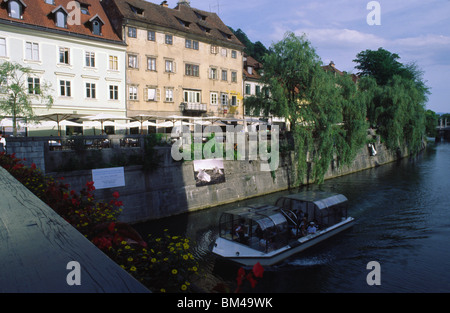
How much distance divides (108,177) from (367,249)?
14.0 m

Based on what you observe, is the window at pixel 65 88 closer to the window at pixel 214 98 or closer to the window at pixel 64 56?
the window at pixel 64 56

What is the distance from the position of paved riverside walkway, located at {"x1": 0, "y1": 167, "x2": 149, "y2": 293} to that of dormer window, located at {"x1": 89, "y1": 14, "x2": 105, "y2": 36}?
34.1 metres

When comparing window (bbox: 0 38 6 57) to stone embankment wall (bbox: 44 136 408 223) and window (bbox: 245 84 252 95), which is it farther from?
window (bbox: 245 84 252 95)

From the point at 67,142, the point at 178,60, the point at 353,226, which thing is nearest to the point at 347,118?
the point at 353,226

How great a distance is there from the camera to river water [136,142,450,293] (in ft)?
42.1

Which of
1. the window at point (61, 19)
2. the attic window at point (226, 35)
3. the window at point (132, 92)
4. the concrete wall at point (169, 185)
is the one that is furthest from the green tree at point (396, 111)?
the window at point (61, 19)

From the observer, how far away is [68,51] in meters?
30.7

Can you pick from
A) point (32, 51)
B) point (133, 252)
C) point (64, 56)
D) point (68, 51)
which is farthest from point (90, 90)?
point (133, 252)

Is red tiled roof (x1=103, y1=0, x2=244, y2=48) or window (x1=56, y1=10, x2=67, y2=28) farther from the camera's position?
red tiled roof (x1=103, y1=0, x2=244, y2=48)

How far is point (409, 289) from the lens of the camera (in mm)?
12156

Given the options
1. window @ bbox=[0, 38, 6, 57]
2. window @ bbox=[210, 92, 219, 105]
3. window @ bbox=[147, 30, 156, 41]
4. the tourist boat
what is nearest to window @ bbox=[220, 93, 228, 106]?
window @ bbox=[210, 92, 219, 105]

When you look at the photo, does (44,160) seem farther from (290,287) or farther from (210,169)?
(290,287)

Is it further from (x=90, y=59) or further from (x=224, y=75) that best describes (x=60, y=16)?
(x=224, y=75)

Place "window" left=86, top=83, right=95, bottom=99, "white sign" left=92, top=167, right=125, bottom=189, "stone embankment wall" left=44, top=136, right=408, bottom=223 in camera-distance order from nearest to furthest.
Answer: "white sign" left=92, top=167, right=125, bottom=189
"stone embankment wall" left=44, top=136, right=408, bottom=223
"window" left=86, top=83, right=95, bottom=99
